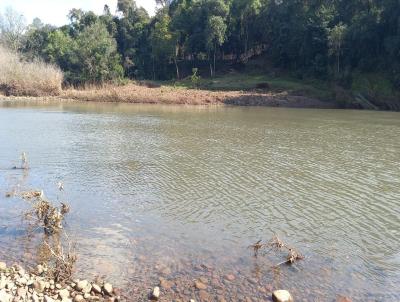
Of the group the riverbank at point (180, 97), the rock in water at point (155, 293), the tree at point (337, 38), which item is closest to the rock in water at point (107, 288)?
the rock in water at point (155, 293)

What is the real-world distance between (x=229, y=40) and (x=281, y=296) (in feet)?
221

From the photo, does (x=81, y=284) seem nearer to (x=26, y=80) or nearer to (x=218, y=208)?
(x=218, y=208)

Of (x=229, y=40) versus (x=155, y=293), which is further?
(x=229, y=40)

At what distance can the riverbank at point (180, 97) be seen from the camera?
170 feet

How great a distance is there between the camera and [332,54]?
57.0m

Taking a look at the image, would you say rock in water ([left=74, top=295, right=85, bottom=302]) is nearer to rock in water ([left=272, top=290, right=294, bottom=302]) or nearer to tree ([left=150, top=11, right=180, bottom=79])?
rock in water ([left=272, top=290, right=294, bottom=302])

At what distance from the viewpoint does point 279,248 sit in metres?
10.1

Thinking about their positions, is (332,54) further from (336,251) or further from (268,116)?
(336,251)

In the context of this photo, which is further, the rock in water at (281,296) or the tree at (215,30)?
the tree at (215,30)

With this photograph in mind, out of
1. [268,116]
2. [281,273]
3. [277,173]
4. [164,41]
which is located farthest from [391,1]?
[281,273]

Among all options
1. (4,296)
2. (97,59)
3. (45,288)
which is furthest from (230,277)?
(97,59)

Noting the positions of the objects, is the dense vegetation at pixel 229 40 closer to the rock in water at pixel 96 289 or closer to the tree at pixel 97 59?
the tree at pixel 97 59

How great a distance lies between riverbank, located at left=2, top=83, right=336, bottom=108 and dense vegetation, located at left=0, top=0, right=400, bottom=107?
20.1 ft

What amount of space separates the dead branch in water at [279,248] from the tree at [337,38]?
159ft
